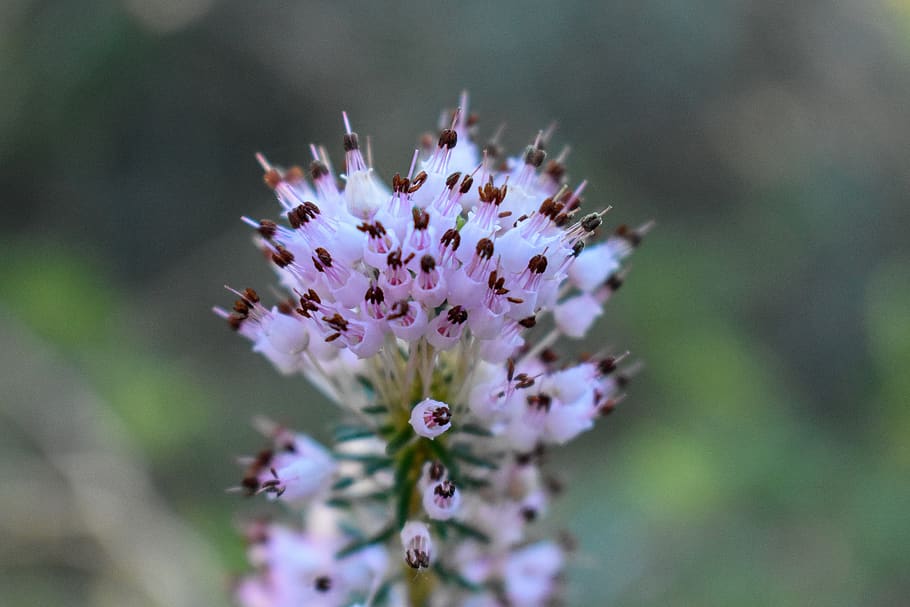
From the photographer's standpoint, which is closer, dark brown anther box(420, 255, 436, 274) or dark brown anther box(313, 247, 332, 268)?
dark brown anther box(420, 255, 436, 274)

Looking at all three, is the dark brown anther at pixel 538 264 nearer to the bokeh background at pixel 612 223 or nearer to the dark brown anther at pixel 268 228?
the dark brown anther at pixel 268 228

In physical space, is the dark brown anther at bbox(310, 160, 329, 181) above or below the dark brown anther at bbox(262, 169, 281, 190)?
below

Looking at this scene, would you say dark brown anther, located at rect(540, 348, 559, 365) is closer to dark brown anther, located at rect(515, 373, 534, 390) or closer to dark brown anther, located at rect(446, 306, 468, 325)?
dark brown anther, located at rect(515, 373, 534, 390)

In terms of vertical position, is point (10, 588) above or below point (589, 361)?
above

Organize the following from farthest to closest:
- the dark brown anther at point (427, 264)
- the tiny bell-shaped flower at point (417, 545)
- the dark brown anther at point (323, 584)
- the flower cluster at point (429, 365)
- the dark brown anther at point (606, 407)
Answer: the dark brown anther at point (323, 584) < the dark brown anther at point (606, 407) < the tiny bell-shaped flower at point (417, 545) < the flower cluster at point (429, 365) < the dark brown anther at point (427, 264)

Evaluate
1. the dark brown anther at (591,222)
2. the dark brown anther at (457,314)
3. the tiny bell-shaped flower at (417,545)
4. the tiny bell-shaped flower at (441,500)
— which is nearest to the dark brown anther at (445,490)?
the tiny bell-shaped flower at (441,500)

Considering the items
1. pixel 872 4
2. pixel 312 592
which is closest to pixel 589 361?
pixel 312 592

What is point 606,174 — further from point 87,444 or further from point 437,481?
point 437,481

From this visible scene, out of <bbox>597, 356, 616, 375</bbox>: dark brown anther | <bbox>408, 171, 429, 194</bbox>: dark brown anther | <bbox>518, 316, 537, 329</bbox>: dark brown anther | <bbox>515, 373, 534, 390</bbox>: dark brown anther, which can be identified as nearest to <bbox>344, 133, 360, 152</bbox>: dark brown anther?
<bbox>408, 171, 429, 194</bbox>: dark brown anther

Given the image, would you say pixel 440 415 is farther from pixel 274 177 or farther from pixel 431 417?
pixel 274 177
